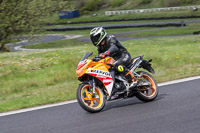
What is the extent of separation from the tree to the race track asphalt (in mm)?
16861

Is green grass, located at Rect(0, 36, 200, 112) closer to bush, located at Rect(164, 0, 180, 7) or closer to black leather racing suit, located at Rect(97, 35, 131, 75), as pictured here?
black leather racing suit, located at Rect(97, 35, 131, 75)

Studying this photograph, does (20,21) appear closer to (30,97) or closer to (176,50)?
(176,50)

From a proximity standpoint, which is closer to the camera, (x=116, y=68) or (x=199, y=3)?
(x=116, y=68)

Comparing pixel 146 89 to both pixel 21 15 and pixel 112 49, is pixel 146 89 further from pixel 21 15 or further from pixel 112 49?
pixel 21 15

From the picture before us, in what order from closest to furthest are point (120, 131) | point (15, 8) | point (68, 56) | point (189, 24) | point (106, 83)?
1. point (120, 131)
2. point (106, 83)
3. point (68, 56)
4. point (15, 8)
5. point (189, 24)

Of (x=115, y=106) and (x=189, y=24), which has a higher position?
(x=115, y=106)

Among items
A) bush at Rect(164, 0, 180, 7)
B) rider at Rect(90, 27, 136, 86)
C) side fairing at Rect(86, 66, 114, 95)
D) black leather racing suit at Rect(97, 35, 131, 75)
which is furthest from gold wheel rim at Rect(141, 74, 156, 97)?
bush at Rect(164, 0, 180, 7)

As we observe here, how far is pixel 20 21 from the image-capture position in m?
23.3

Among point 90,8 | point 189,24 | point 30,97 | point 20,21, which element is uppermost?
point 30,97

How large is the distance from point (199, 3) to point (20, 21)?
4113 centimetres

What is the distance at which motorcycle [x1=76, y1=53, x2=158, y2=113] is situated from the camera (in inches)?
245

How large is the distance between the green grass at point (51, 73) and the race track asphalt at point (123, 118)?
1278 millimetres

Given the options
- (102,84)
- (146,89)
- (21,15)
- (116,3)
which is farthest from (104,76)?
(116,3)

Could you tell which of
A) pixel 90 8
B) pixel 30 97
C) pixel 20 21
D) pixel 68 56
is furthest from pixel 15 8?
pixel 90 8
